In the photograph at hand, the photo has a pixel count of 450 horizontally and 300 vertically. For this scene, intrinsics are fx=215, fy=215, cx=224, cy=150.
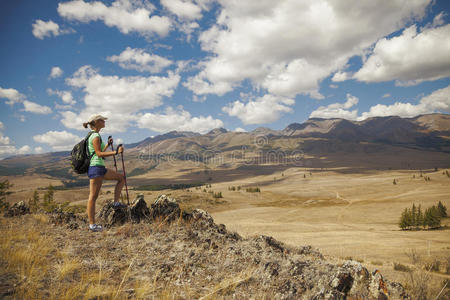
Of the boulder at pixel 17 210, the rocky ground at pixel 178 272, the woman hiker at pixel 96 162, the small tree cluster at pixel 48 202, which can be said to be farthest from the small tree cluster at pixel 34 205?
the woman hiker at pixel 96 162

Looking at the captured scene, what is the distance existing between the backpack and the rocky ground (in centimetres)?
196

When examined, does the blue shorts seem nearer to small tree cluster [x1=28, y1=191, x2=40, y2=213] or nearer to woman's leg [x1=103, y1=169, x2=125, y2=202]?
woman's leg [x1=103, y1=169, x2=125, y2=202]

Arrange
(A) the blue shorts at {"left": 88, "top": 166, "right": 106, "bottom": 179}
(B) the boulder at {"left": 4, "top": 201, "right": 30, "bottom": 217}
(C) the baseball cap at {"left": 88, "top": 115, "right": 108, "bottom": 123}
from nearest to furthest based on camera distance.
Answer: (A) the blue shorts at {"left": 88, "top": 166, "right": 106, "bottom": 179}
(C) the baseball cap at {"left": 88, "top": 115, "right": 108, "bottom": 123}
(B) the boulder at {"left": 4, "top": 201, "right": 30, "bottom": 217}

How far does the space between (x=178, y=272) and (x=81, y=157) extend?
4.43 metres

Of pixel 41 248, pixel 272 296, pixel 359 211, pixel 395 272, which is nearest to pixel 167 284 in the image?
pixel 272 296

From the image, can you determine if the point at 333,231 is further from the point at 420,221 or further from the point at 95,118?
the point at 95,118

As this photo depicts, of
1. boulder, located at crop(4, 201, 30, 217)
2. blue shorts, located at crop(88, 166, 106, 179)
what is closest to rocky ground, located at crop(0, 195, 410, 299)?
blue shorts, located at crop(88, 166, 106, 179)

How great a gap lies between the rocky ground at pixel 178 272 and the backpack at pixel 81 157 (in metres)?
1.96

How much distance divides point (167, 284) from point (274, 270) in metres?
2.16

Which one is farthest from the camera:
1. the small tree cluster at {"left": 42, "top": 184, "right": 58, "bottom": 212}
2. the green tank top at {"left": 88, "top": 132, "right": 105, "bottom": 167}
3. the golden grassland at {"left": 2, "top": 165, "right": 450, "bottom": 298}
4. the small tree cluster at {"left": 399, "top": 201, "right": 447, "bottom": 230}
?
the small tree cluster at {"left": 399, "top": 201, "right": 447, "bottom": 230}

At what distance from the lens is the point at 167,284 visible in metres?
3.80

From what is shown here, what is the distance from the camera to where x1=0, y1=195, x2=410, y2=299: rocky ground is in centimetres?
344

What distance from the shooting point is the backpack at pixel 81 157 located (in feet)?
20.6

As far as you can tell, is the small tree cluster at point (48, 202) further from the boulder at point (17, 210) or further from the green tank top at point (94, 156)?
the green tank top at point (94, 156)
